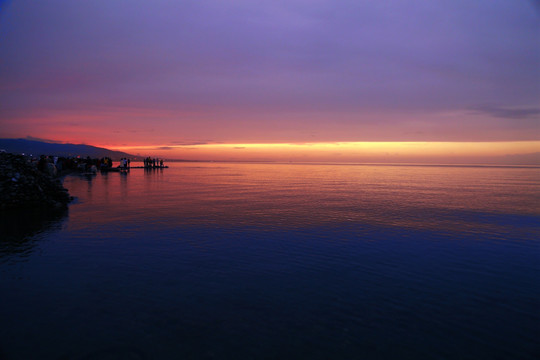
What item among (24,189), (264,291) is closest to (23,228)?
(24,189)

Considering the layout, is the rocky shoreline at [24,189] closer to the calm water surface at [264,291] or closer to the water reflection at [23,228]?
the water reflection at [23,228]

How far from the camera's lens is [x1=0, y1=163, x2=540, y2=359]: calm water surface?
6.58 m

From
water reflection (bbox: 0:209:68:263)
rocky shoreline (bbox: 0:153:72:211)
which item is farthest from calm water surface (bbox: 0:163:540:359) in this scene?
rocky shoreline (bbox: 0:153:72:211)

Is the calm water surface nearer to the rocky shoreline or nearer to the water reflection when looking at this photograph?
the water reflection

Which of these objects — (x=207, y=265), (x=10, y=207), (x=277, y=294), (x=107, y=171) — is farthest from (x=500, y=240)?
(x=107, y=171)

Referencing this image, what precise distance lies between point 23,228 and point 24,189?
7.52 m

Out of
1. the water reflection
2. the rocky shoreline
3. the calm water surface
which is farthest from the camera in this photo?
the rocky shoreline

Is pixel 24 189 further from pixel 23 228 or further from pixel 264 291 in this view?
pixel 264 291

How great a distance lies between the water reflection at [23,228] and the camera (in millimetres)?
11971

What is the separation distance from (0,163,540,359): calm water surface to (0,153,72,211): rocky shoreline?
16.6 ft

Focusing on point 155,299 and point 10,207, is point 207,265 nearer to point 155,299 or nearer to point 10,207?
point 155,299

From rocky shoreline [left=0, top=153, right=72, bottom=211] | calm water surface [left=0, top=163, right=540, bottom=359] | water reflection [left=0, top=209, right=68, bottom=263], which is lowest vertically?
calm water surface [left=0, top=163, right=540, bottom=359]

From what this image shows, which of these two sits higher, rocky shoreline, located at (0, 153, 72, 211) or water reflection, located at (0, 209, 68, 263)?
rocky shoreline, located at (0, 153, 72, 211)

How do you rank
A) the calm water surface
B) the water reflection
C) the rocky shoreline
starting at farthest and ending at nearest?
the rocky shoreline, the water reflection, the calm water surface
